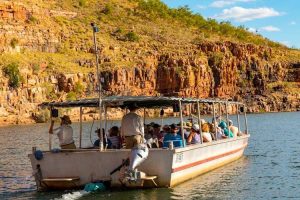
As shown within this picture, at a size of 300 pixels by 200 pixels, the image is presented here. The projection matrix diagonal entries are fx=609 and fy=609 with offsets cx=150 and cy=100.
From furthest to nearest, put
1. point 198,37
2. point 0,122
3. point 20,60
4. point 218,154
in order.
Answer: point 198,37
point 20,60
point 0,122
point 218,154

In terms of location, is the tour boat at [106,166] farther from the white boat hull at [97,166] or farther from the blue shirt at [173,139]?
the blue shirt at [173,139]

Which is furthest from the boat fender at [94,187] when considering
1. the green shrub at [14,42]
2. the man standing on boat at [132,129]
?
the green shrub at [14,42]

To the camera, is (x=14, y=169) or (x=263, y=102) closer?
(x=14, y=169)

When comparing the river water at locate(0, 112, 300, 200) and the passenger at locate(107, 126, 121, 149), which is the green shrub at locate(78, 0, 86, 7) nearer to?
the river water at locate(0, 112, 300, 200)

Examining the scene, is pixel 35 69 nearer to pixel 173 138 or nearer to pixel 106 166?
pixel 173 138

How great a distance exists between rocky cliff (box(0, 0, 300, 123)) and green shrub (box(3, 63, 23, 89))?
2.13 feet

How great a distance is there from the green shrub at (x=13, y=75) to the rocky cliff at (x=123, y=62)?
2.13 ft

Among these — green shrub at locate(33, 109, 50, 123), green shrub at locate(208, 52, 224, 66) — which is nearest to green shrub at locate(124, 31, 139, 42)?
green shrub at locate(208, 52, 224, 66)

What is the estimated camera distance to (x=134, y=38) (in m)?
148

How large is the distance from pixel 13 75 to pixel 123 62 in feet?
104

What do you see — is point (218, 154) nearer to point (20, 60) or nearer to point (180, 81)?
point (20, 60)

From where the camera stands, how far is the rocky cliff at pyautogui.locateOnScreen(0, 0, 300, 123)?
4461 inches

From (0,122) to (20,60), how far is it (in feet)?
77.9

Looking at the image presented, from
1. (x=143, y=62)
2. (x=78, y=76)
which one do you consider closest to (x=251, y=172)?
(x=78, y=76)
